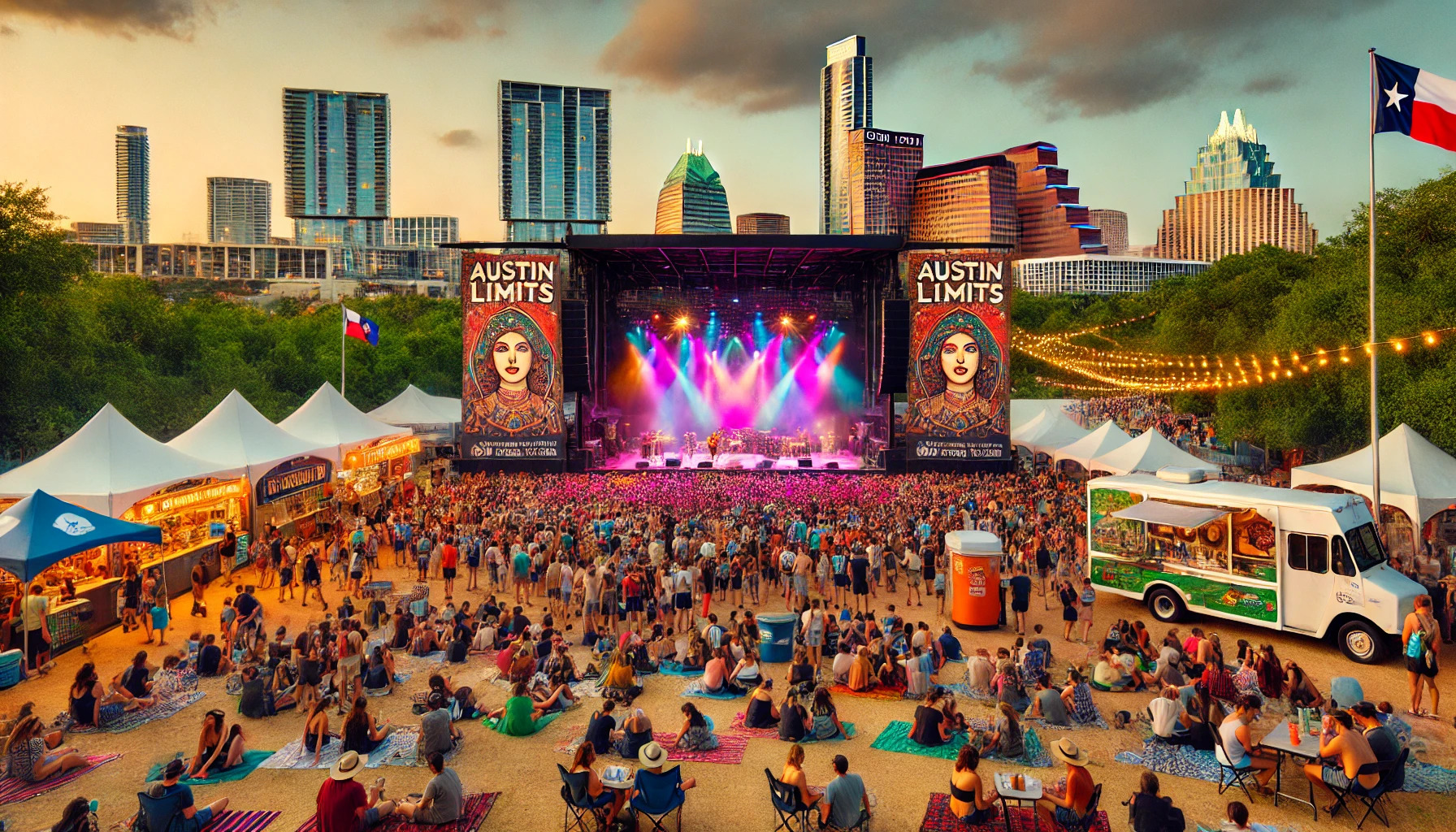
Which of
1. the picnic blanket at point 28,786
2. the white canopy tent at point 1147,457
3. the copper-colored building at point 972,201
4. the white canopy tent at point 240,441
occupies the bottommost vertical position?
the picnic blanket at point 28,786

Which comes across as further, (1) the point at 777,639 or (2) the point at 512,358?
(2) the point at 512,358

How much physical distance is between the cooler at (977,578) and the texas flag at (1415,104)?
29.2 ft

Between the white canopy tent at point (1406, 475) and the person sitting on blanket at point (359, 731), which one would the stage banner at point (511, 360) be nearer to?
the person sitting on blanket at point (359, 731)

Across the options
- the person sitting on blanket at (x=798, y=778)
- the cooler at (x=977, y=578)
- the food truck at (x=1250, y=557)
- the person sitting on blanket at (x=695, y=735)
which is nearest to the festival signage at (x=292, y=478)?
the person sitting on blanket at (x=695, y=735)

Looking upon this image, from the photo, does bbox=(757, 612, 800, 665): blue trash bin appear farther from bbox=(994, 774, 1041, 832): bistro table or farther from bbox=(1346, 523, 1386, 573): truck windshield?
bbox=(1346, 523, 1386, 573): truck windshield

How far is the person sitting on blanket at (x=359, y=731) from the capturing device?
313 inches

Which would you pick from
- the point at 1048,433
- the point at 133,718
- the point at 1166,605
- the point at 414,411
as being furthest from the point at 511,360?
the point at 1166,605

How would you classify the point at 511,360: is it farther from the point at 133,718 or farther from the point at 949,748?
the point at 949,748

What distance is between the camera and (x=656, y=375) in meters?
39.2

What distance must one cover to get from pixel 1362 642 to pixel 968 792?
7966mm

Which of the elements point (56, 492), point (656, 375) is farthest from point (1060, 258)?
point (56, 492)

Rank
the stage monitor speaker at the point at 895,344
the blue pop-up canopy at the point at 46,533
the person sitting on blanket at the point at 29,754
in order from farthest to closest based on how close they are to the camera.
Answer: the stage monitor speaker at the point at 895,344 → the blue pop-up canopy at the point at 46,533 → the person sitting on blanket at the point at 29,754

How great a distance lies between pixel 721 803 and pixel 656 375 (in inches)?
1283

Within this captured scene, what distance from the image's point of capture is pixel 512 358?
28062mm
